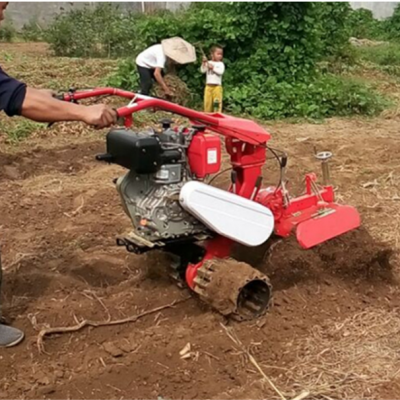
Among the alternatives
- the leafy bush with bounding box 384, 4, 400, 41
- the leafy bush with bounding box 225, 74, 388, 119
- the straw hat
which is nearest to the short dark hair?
the straw hat

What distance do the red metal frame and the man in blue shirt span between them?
1.89 feet

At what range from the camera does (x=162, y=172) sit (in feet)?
13.5

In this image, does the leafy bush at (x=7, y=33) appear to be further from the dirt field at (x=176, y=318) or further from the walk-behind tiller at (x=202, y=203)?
the walk-behind tiller at (x=202, y=203)

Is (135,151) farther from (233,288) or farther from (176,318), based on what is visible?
(176,318)

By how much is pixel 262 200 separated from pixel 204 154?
563mm

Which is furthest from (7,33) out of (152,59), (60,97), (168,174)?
(168,174)

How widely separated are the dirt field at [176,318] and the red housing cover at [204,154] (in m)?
0.79

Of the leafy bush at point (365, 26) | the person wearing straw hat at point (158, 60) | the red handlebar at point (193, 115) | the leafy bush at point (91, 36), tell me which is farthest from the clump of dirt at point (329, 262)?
the leafy bush at point (365, 26)

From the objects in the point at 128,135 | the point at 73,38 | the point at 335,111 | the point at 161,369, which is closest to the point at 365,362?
the point at 161,369

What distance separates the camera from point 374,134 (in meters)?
9.97

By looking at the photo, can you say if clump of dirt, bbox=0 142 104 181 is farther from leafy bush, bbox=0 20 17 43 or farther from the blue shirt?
leafy bush, bbox=0 20 17 43

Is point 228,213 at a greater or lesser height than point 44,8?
greater

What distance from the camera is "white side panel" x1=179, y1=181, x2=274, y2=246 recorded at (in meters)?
4.02

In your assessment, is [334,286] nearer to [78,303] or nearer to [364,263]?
[364,263]
